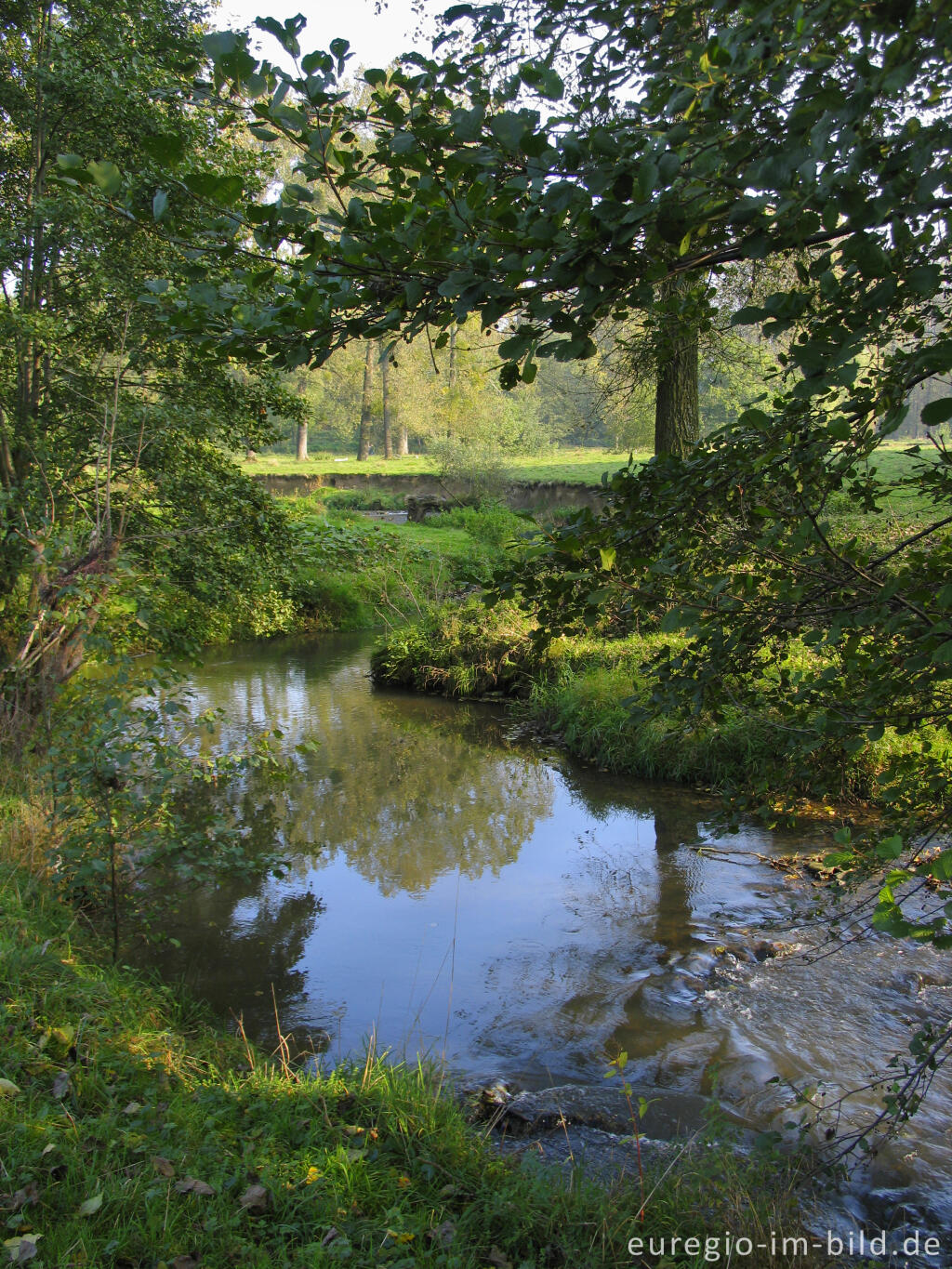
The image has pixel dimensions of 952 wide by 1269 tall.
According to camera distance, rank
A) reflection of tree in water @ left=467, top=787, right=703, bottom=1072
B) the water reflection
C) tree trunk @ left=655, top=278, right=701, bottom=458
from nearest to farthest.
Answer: reflection of tree in water @ left=467, top=787, right=703, bottom=1072 < the water reflection < tree trunk @ left=655, top=278, right=701, bottom=458

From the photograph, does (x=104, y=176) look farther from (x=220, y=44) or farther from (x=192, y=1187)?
(x=192, y=1187)

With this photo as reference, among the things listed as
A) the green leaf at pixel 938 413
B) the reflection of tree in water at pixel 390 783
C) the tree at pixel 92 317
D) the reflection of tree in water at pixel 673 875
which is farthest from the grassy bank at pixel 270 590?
the reflection of tree in water at pixel 673 875

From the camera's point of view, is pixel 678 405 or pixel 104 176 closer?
pixel 104 176

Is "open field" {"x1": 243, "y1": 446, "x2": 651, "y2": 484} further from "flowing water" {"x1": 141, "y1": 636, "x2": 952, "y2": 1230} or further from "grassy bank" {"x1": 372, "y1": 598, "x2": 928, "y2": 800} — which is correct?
"flowing water" {"x1": 141, "y1": 636, "x2": 952, "y2": 1230}

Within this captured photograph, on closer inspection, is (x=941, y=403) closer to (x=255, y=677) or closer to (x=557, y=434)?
(x=255, y=677)

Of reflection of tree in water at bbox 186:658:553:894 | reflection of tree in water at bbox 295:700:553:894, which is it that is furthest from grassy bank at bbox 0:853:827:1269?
reflection of tree in water at bbox 295:700:553:894

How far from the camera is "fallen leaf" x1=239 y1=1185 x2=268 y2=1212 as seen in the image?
289 centimetres

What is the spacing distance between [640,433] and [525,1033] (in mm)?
39324

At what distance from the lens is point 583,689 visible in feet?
40.0

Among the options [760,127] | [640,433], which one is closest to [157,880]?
[760,127]

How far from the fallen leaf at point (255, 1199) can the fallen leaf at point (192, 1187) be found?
0.11 meters

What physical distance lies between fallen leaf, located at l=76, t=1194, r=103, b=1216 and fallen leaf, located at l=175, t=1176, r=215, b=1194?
0.86 feet

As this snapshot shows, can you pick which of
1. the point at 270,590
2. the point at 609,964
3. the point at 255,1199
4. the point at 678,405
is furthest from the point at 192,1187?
the point at 678,405

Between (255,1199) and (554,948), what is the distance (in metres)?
3.82
